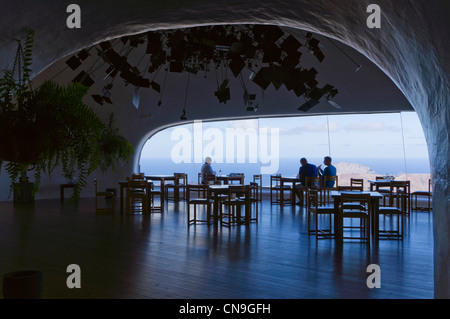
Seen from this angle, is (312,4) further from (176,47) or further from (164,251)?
(164,251)

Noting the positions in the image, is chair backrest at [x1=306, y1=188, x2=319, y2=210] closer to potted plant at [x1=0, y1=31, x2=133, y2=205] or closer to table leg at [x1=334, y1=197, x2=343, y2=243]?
table leg at [x1=334, y1=197, x2=343, y2=243]

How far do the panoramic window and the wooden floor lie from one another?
387 cm

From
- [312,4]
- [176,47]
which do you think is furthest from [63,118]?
[312,4]

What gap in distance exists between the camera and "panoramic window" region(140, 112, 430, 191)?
439 inches

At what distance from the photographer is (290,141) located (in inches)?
523

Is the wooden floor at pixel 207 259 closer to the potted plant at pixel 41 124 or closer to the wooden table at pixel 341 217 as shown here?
the wooden table at pixel 341 217

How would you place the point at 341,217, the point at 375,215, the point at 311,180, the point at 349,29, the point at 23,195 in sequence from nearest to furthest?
1. the point at 349,29
2. the point at 341,217
3. the point at 375,215
4. the point at 311,180
5. the point at 23,195

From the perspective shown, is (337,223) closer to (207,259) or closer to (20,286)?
(207,259)

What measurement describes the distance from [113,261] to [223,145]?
9720mm

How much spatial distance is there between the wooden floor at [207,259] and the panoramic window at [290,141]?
3870 mm

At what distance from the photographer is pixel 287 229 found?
7098mm

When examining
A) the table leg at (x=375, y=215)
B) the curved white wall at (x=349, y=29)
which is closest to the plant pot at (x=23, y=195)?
the table leg at (x=375, y=215)

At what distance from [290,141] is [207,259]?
29.3 feet

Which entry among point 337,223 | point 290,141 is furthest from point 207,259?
point 290,141
